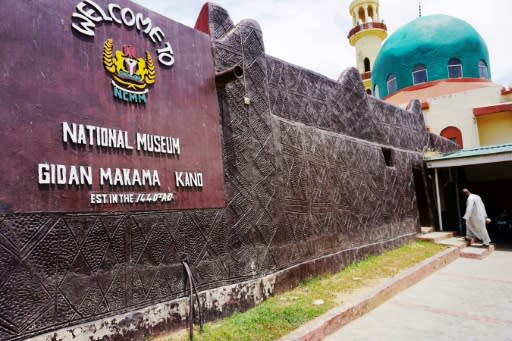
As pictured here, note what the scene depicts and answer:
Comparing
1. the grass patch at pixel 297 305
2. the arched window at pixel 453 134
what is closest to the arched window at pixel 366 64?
the arched window at pixel 453 134

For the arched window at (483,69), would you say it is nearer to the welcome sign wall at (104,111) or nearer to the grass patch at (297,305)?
the grass patch at (297,305)

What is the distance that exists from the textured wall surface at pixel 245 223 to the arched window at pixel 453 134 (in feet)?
30.3

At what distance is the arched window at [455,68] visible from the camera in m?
18.8

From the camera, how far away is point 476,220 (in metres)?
9.90

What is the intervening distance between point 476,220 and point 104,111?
32.1 feet

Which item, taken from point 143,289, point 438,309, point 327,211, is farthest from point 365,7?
point 143,289

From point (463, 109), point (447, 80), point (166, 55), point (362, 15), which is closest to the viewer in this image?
point (166, 55)

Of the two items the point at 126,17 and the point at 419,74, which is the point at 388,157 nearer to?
the point at 126,17

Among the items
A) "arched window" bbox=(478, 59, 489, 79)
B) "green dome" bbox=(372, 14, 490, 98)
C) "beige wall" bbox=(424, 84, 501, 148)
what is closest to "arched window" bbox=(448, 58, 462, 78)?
"green dome" bbox=(372, 14, 490, 98)

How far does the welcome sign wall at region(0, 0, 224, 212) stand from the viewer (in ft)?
9.77

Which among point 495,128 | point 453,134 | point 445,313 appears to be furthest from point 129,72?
point 495,128

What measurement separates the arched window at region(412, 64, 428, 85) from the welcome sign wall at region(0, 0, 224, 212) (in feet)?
56.8

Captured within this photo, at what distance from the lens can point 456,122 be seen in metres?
17.6

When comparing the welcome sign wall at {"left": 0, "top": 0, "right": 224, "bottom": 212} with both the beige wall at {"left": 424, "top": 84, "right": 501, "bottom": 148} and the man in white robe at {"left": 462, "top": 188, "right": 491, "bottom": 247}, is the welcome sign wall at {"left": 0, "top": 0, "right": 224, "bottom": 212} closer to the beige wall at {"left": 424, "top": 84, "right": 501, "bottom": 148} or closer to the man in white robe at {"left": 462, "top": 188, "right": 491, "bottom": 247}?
the man in white robe at {"left": 462, "top": 188, "right": 491, "bottom": 247}
